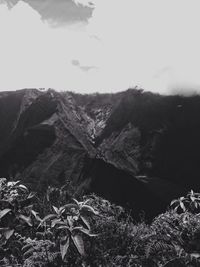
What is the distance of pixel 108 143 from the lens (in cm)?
8475

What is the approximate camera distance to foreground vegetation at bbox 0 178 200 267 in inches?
139

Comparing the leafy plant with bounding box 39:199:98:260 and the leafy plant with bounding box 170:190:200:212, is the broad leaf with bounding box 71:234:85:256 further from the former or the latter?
the leafy plant with bounding box 170:190:200:212

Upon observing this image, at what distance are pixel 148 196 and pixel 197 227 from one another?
217ft

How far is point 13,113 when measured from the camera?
9275 cm

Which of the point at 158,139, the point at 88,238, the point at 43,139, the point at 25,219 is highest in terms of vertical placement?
the point at 25,219

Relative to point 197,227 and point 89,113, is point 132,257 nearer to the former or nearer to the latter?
point 197,227

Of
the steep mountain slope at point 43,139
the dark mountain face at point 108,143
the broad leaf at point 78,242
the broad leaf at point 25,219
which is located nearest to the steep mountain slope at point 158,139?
the dark mountain face at point 108,143

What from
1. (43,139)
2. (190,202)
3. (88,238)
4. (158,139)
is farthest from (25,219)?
(43,139)

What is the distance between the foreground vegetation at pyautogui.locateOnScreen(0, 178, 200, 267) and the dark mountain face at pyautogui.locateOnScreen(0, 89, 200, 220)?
64.6m

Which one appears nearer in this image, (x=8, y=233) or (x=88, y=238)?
(x=8, y=233)

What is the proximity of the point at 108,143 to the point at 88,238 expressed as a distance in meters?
80.8

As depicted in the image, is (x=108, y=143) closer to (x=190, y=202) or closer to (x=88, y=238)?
(x=190, y=202)

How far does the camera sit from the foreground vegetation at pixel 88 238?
3523 millimetres

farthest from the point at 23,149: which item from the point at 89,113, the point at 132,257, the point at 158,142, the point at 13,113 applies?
the point at 132,257
